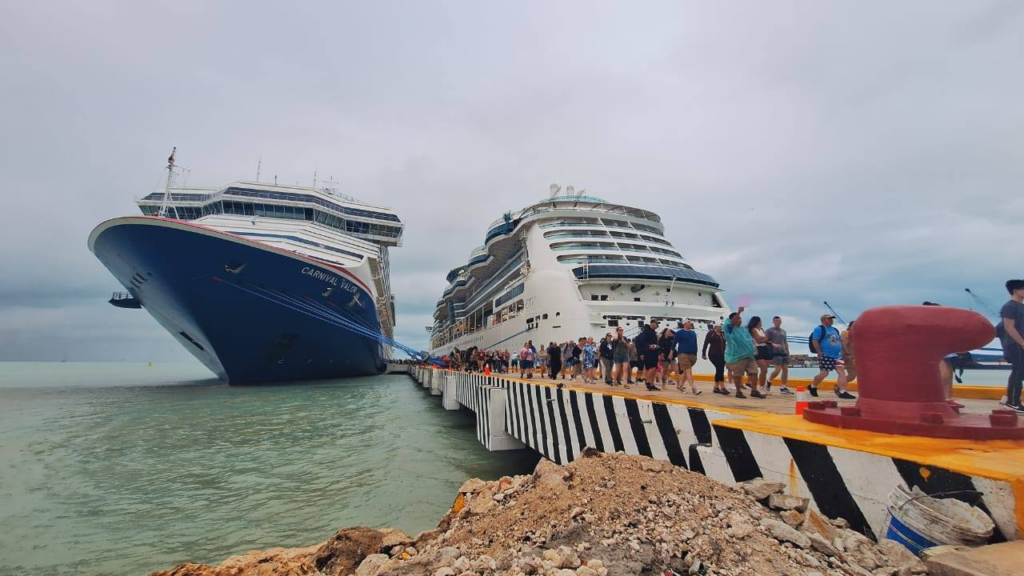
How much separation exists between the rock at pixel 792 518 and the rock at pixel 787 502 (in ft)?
0.17

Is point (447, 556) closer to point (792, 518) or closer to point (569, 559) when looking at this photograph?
point (569, 559)

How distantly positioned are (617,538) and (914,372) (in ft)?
7.34

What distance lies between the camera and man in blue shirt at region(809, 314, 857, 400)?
20.6 ft

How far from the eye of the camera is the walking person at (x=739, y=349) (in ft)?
19.6

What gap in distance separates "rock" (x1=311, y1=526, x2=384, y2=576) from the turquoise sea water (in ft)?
6.11

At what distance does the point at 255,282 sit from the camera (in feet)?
65.6

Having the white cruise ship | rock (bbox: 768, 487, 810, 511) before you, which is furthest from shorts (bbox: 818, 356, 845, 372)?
the white cruise ship

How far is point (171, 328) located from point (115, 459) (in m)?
21.3

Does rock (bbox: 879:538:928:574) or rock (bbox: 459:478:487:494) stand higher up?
rock (bbox: 879:538:928:574)

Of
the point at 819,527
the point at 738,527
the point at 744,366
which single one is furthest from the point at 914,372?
the point at 744,366

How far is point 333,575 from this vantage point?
9.94ft

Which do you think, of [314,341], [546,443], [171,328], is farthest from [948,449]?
[171,328]

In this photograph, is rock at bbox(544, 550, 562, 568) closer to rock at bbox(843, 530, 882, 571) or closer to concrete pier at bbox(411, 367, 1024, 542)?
rock at bbox(843, 530, 882, 571)

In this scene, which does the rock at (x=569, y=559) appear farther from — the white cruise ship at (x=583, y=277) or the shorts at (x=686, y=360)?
the white cruise ship at (x=583, y=277)
